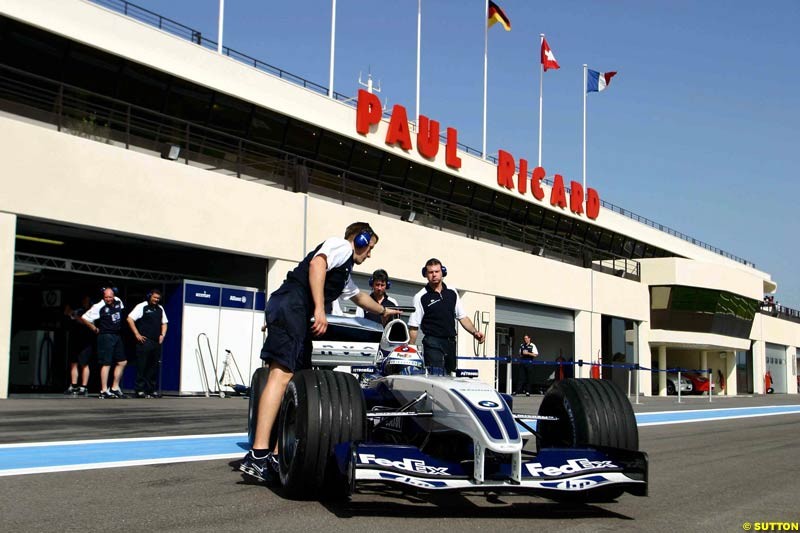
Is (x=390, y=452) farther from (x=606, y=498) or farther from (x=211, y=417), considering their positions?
(x=211, y=417)

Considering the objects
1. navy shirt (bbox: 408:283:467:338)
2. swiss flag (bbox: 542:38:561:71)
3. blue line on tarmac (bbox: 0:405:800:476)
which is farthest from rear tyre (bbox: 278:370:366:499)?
swiss flag (bbox: 542:38:561:71)

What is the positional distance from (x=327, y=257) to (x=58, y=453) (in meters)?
3.06

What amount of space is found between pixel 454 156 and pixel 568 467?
2728 centimetres

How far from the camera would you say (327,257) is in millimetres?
6031

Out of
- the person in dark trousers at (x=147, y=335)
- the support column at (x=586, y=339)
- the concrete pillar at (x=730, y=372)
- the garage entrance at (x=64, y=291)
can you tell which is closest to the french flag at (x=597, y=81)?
the support column at (x=586, y=339)

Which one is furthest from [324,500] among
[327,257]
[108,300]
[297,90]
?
[297,90]

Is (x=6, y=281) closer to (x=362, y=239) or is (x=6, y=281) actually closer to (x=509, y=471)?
(x=362, y=239)

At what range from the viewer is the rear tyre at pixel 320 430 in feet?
16.5

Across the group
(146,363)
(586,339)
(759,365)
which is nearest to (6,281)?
(146,363)

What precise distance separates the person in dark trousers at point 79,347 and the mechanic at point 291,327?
11.9 meters

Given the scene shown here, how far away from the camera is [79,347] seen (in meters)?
19.4

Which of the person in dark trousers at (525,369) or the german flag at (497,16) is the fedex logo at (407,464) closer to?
the person in dark trousers at (525,369)

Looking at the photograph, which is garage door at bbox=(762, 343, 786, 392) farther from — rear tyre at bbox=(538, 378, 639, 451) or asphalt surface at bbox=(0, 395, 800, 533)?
rear tyre at bbox=(538, 378, 639, 451)

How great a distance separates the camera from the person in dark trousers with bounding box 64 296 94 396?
1694 cm
